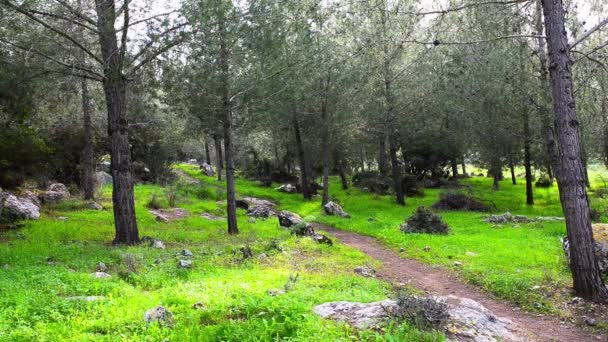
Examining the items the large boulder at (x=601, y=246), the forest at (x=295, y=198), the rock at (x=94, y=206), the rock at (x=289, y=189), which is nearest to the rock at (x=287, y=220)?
the forest at (x=295, y=198)

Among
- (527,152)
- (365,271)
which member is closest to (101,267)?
(365,271)

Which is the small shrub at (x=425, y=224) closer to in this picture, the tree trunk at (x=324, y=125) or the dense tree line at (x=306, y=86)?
the dense tree line at (x=306, y=86)

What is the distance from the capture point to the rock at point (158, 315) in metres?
6.33

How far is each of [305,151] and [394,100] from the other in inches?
360

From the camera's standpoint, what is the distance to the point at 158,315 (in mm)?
6426

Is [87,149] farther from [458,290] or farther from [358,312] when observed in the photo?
[358,312]

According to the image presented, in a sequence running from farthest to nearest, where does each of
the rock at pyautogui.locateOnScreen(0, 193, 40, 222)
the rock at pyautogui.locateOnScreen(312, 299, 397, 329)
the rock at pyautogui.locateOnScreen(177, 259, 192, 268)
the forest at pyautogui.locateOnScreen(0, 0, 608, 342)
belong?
the rock at pyautogui.locateOnScreen(0, 193, 40, 222)
the rock at pyautogui.locateOnScreen(177, 259, 192, 268)
the forest at pyautogui.locateOnScreen(0, 0, 608, 342)
the rock at pyautogui.locateOnScreen(312, 299, 397, 329)

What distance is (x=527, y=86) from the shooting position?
2314 cm

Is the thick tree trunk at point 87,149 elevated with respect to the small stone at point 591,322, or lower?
elevated

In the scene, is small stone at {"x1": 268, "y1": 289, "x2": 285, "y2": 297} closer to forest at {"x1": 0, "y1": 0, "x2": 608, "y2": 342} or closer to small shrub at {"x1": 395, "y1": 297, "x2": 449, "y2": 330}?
forest at {"x1": 0, "y1": 0, "x2": 608, "y2": 342}

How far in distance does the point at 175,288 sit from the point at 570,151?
768 cm

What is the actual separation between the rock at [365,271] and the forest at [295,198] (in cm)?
7

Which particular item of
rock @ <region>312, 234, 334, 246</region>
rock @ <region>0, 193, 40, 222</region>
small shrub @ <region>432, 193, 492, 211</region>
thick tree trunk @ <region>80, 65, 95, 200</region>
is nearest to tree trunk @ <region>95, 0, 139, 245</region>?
rock @ <region>0, 193, 40, 222</region>

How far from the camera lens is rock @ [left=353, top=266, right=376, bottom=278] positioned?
38.5ft
